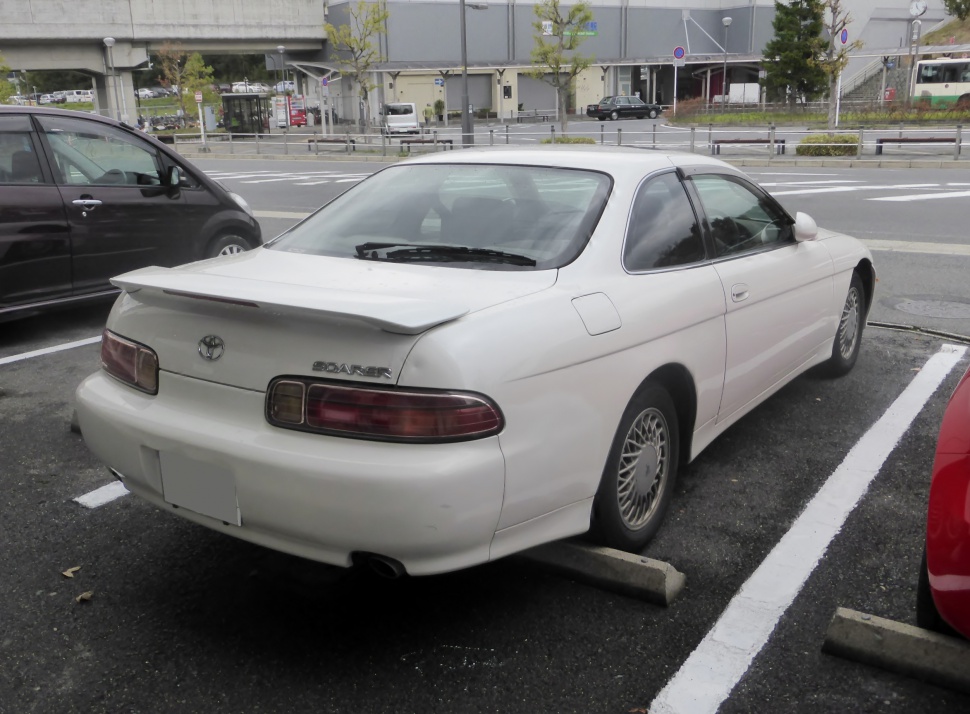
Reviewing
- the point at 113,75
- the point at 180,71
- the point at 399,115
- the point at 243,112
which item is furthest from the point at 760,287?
the point at 180,71

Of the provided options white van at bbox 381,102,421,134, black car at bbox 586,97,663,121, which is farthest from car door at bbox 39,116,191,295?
black car at bbox 586,97,663,121

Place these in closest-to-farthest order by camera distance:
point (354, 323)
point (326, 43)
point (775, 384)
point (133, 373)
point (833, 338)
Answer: point (354, 323) → point (133, 373) → point (775, 384) → point (833, 338) → point (326, 43)

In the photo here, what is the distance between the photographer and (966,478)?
7.67ft

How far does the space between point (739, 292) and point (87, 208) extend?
503 centimetres

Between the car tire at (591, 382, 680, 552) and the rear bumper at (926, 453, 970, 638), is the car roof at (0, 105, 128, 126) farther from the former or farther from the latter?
the rear bumper at (926, 453, 970, 638)

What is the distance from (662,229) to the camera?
373cm

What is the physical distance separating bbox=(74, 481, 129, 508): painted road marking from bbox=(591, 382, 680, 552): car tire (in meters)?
2.13

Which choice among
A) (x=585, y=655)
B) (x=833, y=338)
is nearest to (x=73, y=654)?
(x=585, y=655)

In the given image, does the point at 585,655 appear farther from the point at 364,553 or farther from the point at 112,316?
the point at 112,316

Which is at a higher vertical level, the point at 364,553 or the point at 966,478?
the point at 966,478

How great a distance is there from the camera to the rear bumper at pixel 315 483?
256 cm

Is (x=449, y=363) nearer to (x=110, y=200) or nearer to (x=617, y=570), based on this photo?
(x=617, y=570)

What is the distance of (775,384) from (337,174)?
2173 centimetres

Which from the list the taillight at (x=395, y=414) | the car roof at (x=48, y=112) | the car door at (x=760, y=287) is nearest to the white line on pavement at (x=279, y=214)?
the car roof at (x=48, y=112)
